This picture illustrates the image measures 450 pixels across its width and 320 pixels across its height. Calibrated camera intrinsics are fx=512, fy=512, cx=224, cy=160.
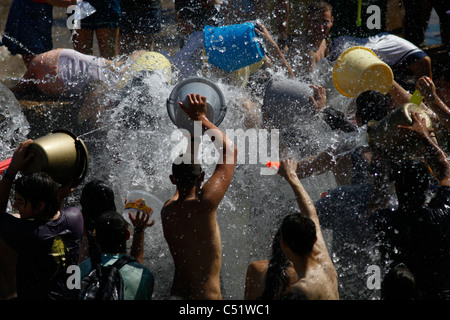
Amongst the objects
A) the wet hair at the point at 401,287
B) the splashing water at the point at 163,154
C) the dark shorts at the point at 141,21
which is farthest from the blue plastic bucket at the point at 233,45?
the wet hair at the point at 401,287

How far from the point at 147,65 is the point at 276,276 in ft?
7.64

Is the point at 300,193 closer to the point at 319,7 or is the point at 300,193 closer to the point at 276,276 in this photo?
the point at 276,276

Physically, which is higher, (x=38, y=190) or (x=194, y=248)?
(x=38, y=190)

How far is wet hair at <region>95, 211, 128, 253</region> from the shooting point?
8.59 ft

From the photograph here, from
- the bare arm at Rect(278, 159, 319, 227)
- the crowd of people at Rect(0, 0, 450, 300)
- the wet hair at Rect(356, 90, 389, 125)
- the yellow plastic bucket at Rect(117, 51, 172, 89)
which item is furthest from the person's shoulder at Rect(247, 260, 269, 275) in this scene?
the yellow plastic bucket at Rect(117, 51, 172, 89)

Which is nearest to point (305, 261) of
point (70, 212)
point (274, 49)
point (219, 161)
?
point (219, 161)

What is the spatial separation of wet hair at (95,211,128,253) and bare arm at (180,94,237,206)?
1.53 ft

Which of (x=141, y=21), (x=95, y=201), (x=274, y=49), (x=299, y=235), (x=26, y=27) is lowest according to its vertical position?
(x=299, y=235)

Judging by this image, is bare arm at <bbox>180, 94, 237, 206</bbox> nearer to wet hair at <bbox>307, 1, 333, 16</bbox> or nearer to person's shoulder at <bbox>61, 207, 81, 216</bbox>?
person's shoulder at <bbox>61, 207, 81, 216</bbox>

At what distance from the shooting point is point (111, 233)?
8.59ft

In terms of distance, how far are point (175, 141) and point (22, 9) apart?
1914mm

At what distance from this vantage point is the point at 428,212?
8.95 feet
